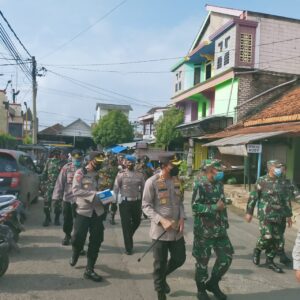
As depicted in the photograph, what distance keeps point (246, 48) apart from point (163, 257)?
18498 mm

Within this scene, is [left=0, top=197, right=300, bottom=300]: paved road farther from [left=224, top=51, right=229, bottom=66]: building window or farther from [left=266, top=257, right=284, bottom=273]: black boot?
[left=224, top=51, right=229, bottom=66]: building window

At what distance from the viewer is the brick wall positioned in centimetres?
2083

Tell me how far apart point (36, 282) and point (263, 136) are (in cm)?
938

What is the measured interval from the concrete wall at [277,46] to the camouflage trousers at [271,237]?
16.4 metres

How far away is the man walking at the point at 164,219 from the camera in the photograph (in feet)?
15.2

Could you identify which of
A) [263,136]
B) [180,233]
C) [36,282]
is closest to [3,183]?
[36,282]

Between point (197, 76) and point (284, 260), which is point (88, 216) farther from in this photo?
point (197, 76)

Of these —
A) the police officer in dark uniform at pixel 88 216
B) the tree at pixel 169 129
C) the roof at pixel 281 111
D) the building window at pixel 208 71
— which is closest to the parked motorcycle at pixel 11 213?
the police officer in dark uniform at pixel 88 216

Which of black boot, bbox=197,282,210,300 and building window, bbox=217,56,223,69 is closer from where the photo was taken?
black boot, bbox=197,282,210,300

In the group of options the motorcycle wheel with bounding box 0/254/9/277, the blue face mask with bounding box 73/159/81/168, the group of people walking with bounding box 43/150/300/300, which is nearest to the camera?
the group of people walking with bounding box 43/150/300/300

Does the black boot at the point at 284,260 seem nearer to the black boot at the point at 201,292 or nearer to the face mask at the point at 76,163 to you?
the black boot at the point at 201,292

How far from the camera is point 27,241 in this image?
25.0 feet

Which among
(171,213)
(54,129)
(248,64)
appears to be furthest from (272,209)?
(54,129)

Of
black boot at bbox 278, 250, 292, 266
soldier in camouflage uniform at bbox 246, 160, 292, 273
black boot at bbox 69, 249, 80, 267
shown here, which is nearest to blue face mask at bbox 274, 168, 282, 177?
soldier in camouflage uniform at bbox 246, 160, 292, 273
